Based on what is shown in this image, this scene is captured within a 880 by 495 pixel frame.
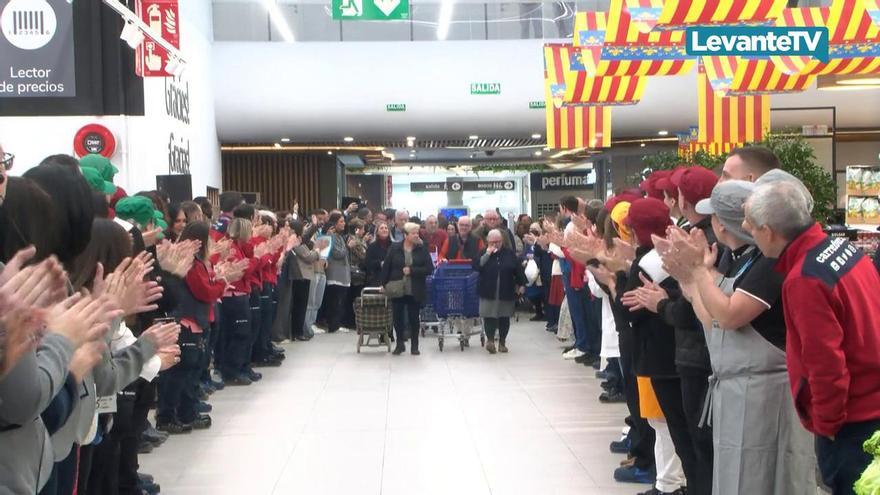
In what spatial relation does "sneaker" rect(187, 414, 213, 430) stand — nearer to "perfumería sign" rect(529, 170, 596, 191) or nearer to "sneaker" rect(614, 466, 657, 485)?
"sneaker" rect(614, 466, 657, 485)

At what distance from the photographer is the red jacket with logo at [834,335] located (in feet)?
10.2

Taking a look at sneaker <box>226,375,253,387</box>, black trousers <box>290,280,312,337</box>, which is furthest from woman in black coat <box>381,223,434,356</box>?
sneaker <box>226,375,253,387</box>

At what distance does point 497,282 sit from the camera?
37.9ft

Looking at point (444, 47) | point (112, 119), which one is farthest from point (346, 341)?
point (444, 47)

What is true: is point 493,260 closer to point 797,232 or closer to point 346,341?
point 346,341

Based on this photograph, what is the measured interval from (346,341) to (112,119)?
3.99 metres

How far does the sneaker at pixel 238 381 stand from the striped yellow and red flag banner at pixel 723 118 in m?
7.90

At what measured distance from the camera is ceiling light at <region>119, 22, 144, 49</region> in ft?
32.4

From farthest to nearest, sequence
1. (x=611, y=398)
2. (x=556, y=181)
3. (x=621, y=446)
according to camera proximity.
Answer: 1. (x=556, y=181)
2. (x=611, y=398)
3. (x=621, y=446)

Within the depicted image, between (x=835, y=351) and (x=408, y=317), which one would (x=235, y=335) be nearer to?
(x=408, y=317)

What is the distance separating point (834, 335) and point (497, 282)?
27.6ft

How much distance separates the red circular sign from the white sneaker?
563cm

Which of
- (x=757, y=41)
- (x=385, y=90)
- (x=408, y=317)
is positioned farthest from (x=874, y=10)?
(x=385, y=90)

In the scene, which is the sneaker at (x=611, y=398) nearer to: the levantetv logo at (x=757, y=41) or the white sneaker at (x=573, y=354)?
the white sneaker at (x=573, y=354)
